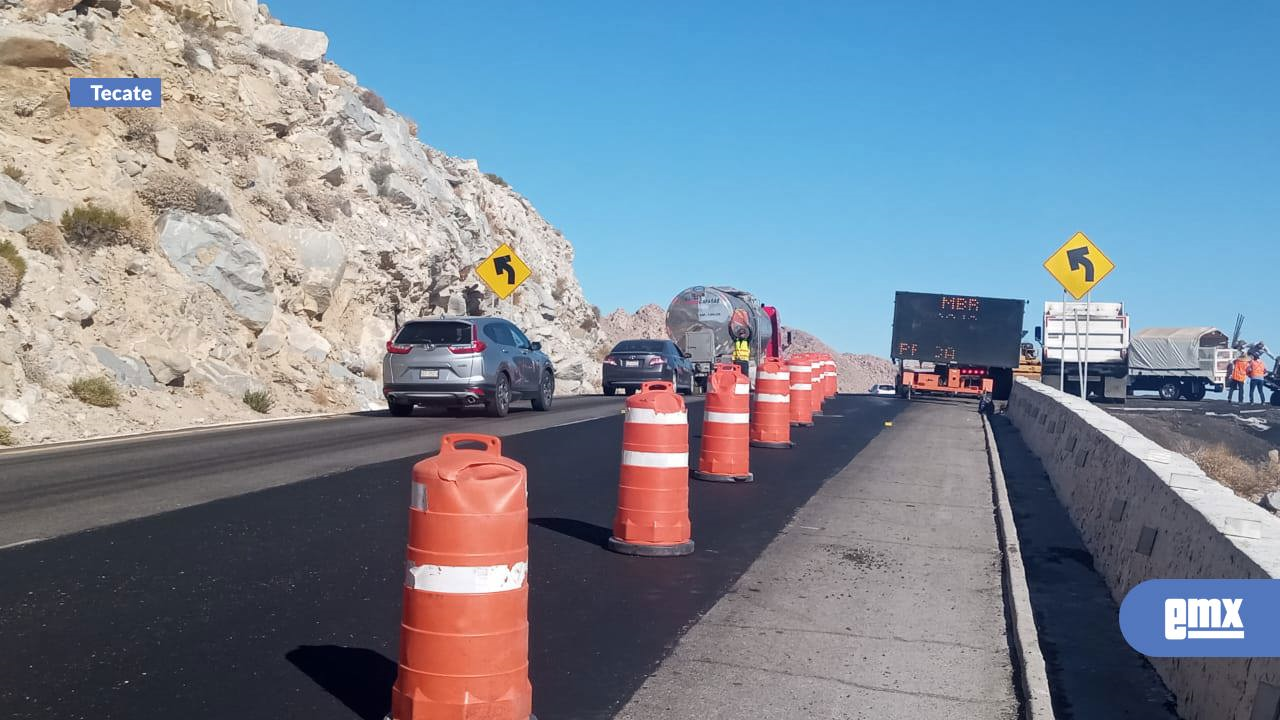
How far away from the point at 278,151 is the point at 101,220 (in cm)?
1141

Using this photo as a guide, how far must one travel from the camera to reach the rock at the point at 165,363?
21.0 metres

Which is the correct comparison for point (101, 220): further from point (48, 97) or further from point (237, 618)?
point (237, 618)

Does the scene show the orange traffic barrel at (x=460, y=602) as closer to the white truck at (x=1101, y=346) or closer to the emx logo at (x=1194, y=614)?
the emx logo at (x=1194, y=614)

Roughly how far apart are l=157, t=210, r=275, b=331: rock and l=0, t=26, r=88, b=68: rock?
506cm

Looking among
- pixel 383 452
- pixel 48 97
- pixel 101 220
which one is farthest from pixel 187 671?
pixel 48 97

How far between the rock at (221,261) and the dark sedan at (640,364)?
34.1 feet

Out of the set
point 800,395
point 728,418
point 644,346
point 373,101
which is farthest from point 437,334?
point 373,101

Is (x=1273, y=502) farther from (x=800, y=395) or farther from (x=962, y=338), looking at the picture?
(x=962, y=338)

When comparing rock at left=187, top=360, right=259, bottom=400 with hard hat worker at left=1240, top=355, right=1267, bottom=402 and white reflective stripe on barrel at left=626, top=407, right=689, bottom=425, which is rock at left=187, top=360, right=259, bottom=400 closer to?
white reflective stripe on barrel at left=626, top=407, right=689, bottom=425

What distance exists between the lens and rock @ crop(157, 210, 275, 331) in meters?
25.0

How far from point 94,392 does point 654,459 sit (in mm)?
13334

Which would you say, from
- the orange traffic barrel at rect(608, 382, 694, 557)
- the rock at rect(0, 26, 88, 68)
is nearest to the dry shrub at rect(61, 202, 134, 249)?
the rock at rect(0, 26, 88, 68)

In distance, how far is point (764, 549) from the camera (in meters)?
9.20

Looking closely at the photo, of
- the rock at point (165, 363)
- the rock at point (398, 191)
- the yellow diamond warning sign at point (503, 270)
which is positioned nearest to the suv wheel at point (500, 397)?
the rock at point (165, 363)
